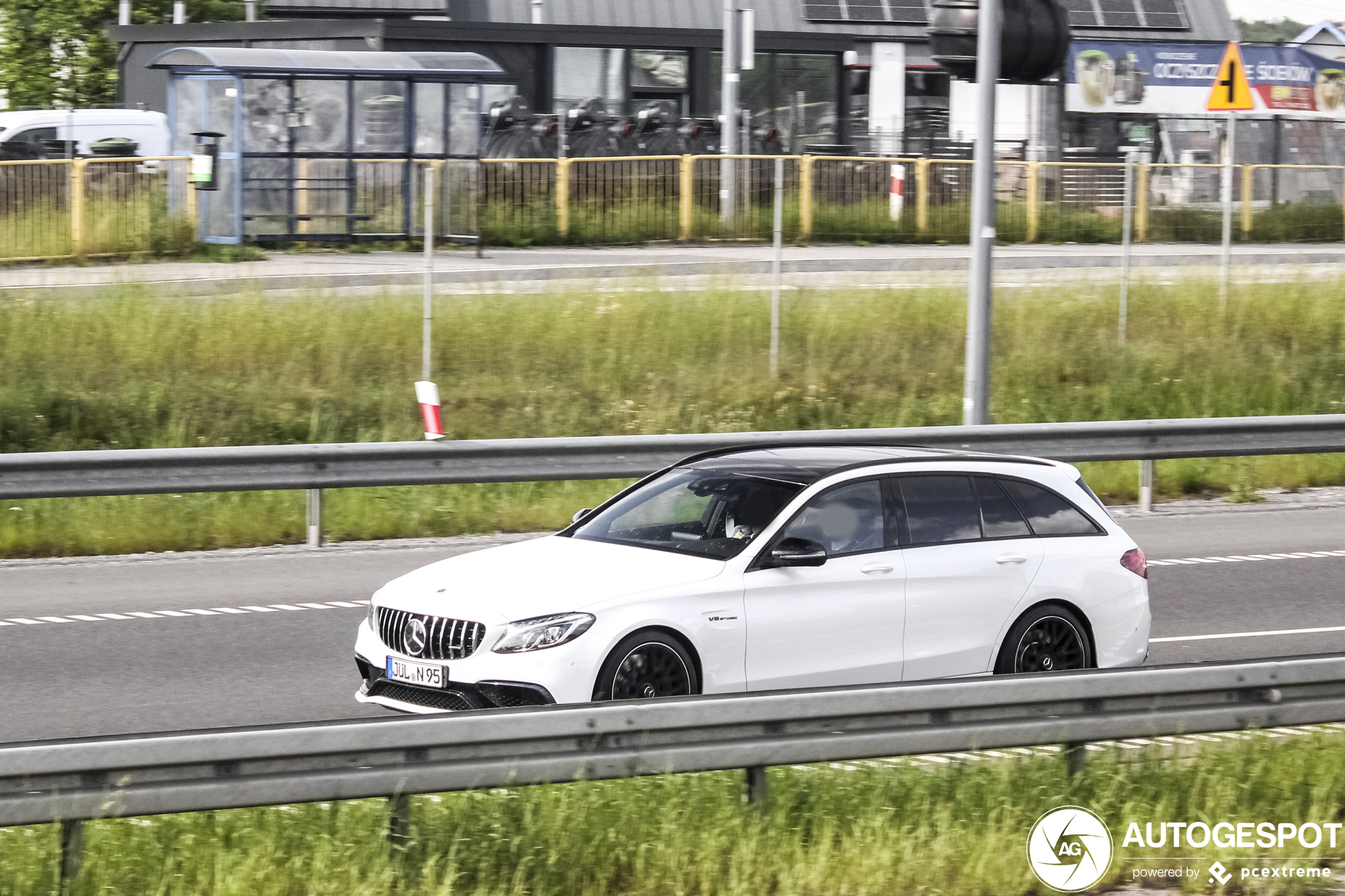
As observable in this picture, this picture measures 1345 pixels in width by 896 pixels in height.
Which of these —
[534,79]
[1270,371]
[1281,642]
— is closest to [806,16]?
Result: [534,79]

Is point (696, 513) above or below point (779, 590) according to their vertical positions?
above

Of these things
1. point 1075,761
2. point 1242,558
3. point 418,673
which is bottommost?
point 1242,558

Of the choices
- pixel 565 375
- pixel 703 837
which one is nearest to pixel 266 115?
pixel 565 375

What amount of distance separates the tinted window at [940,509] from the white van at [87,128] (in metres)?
24.6

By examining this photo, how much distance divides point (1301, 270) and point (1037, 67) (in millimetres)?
11589

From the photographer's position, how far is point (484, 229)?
91.7ft

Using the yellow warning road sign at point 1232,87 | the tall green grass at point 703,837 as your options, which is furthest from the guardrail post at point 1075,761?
the yellow warning road sign at point 1232,87

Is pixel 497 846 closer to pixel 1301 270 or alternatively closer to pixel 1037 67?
pixel 1037 67

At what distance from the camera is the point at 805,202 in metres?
29.4

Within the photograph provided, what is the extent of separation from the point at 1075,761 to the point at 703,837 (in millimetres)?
1563

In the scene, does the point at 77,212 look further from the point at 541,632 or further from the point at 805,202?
the point at 541,632

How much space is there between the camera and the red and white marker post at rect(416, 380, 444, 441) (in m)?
14.2

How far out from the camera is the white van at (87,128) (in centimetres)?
3070

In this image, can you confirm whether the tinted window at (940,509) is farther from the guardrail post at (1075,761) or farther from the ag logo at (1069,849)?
the ag logo at (1069,849)
